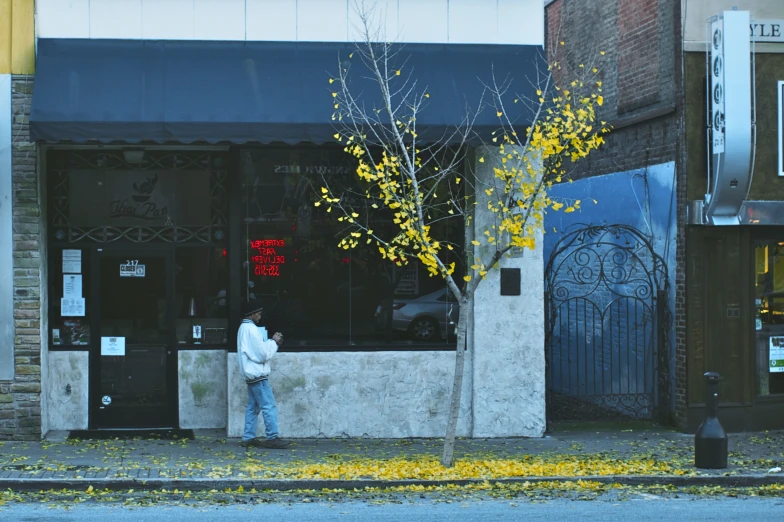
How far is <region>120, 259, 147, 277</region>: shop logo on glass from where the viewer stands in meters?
12.3

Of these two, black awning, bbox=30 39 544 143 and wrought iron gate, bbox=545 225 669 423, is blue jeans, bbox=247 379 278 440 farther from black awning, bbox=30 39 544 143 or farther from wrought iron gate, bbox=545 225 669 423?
wrought iron gate, bbox=545 225 669 423

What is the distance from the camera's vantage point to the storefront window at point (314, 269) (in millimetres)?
12203

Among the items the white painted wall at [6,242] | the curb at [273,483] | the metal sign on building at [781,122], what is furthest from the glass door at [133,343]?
the metal sign on building at [781,122]

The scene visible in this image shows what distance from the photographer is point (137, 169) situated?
12.3m

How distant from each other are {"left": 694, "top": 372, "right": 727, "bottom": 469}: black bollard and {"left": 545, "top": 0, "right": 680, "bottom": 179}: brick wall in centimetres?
395

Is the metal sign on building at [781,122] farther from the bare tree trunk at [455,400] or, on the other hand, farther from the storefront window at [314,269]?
the bare tree trunk at [455,400]

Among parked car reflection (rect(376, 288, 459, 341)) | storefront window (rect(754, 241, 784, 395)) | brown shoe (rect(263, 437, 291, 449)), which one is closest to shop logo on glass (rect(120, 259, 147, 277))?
brown shoe (rect(263, 437, 291, 449))

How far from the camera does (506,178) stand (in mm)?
11117

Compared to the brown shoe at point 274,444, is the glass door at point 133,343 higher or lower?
higher

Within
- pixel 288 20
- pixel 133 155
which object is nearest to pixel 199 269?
pixel 133 155

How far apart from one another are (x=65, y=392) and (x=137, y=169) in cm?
286

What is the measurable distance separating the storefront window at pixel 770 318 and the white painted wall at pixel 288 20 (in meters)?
4.23

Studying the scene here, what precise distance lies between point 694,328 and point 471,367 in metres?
2.94

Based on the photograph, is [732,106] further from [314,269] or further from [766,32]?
[314,269]
